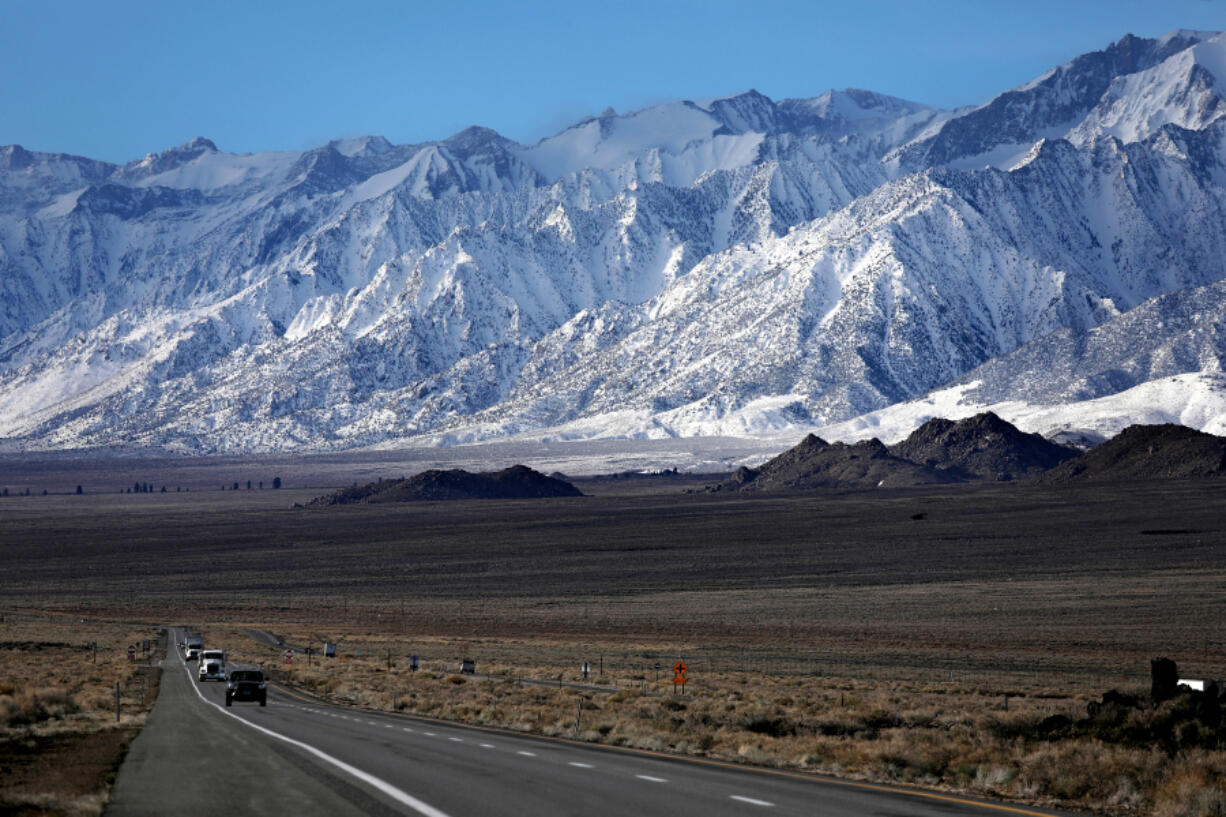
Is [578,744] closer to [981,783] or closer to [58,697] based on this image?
[981,783]

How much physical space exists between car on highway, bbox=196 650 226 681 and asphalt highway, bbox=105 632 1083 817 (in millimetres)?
21992

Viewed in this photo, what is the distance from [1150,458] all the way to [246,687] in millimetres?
155430

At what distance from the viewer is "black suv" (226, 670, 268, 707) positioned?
40062mm

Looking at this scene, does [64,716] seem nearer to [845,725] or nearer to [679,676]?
[679,676]

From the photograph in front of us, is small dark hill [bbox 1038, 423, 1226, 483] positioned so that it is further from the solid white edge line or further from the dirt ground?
the solid white edge line

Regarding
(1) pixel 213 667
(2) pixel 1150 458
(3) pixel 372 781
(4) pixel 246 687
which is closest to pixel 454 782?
(3) pixel 372 781

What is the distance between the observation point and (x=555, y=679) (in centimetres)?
4841

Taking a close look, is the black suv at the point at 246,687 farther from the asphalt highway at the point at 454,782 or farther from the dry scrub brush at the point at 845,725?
the asphalt highway at the point at 454,782

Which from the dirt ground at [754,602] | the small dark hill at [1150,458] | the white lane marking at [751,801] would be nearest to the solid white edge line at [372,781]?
the white lane marking at [751,801]

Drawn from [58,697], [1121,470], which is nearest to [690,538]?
[1121,470]

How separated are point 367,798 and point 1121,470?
16963 cm

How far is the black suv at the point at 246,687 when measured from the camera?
40.1 meters

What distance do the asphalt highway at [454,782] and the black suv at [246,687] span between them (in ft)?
37.0

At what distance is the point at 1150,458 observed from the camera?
6978 inches
